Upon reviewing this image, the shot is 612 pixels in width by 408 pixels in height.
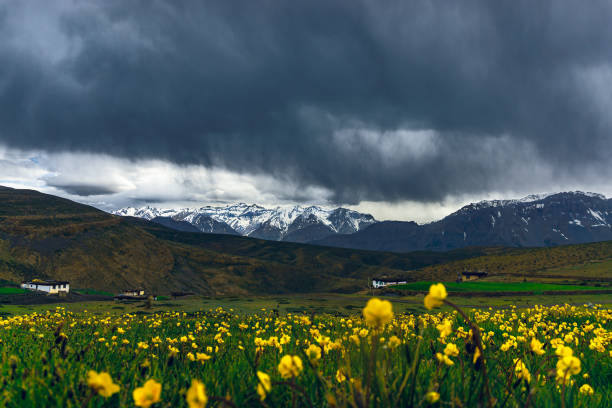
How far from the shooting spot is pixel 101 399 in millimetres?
3234

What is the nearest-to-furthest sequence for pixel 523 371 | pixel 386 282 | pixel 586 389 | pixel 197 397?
pixel 197 397 → pixel 523 371 → pixel 586 389 → pixel 386 282

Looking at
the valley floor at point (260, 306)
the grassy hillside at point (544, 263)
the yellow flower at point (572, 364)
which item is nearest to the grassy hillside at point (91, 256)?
the grassy hillside at point (544, 263)

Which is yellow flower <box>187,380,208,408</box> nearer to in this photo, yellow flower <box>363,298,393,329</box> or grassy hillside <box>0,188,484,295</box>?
yellow flower <box>363,298,393,329</box>

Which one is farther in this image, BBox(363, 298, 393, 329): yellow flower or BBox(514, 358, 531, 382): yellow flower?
BBox(514, 358, 531, 382): yellow flower

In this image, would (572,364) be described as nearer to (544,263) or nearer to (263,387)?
(263,387)

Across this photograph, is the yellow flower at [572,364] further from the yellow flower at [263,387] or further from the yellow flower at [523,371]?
the yellow flower at [263,387]

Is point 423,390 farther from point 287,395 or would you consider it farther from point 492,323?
point 492,323

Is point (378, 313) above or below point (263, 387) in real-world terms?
above

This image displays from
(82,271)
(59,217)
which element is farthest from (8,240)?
(59,217)

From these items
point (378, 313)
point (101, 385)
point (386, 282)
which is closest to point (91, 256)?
point (386, 282)

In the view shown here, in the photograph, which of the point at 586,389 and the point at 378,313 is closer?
the point at 378,313

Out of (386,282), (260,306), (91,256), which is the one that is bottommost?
(386,282)

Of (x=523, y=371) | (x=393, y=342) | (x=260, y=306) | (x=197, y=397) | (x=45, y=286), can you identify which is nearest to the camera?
(x=197, y=397)


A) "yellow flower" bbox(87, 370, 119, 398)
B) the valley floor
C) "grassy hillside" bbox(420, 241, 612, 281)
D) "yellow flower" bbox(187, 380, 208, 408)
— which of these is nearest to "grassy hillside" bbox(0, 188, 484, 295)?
"grassy hillside" bbox(420, 241, 612, 281)
